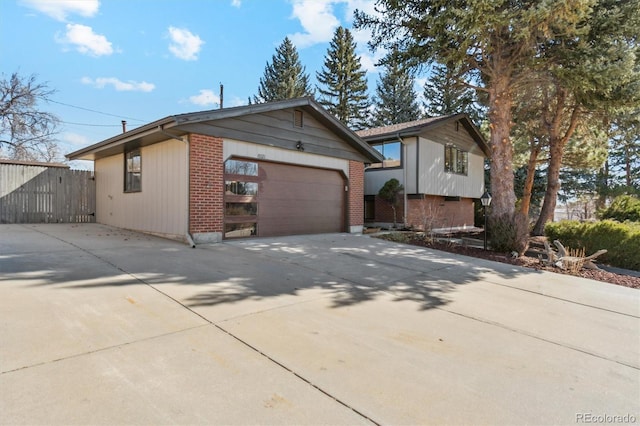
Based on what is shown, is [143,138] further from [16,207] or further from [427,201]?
[427,201]

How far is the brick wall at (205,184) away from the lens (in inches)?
301

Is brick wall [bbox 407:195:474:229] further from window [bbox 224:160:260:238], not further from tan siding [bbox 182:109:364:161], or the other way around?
window [bbox 224:160:260:238]

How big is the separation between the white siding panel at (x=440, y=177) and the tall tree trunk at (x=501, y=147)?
3874 mm

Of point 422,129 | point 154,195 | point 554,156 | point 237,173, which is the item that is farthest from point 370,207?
point 154,195

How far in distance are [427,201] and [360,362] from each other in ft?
43.6

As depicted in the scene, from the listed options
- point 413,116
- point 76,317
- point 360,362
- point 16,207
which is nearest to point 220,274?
point 76,317

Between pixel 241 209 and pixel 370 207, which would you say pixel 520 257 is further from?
pixel 370 207

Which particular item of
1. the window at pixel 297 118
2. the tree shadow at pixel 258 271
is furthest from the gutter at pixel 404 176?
the tree shadow at pixel 258 271

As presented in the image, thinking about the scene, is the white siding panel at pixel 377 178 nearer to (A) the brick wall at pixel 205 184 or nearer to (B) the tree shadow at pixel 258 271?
(B) the tree shadow at pixel 258 271

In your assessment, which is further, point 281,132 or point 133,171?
point 133,171

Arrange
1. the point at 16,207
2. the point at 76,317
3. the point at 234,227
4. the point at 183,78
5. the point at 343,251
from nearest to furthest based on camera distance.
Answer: the point at 76,317, the point at 343,251, the point at 234,227, the point at 16,207, the point at 183,78

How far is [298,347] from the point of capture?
2.82 metres

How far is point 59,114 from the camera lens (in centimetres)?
1975

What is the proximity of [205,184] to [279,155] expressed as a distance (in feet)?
7.62
